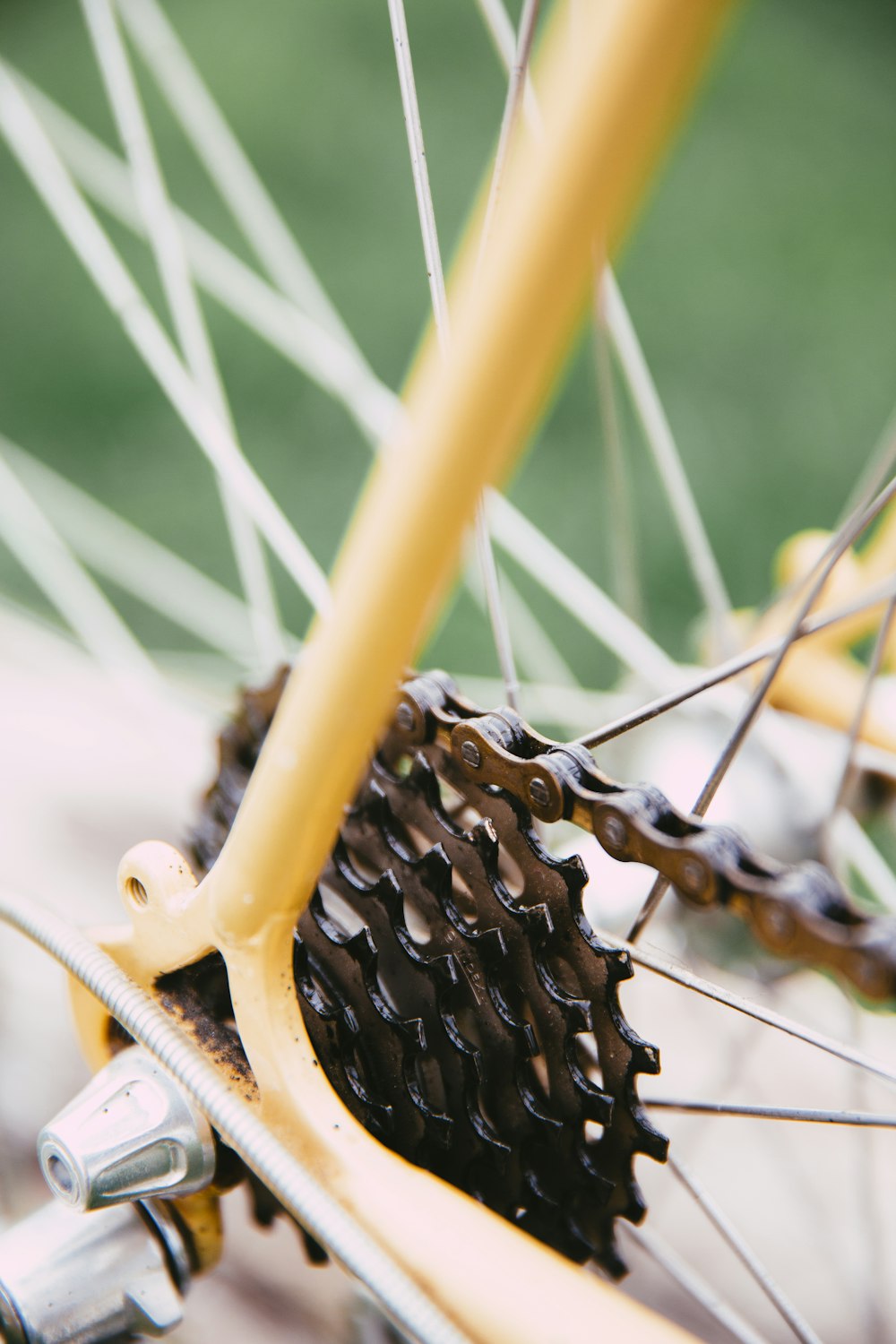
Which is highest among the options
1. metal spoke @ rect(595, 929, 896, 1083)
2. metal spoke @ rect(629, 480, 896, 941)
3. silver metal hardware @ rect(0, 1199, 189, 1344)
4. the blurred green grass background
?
the blurred green grass background

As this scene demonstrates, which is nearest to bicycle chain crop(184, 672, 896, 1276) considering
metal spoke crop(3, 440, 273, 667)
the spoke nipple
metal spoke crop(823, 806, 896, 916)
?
the spoke nipple

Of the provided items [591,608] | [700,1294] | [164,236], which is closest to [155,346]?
[164,236]

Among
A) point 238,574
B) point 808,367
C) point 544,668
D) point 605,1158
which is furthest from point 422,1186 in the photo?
point 808,367

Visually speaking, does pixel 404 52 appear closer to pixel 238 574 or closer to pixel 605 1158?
pixel 605 1158

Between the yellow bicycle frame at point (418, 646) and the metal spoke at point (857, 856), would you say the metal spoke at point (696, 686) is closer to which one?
the yellow bicycle frame at point (418, 646)

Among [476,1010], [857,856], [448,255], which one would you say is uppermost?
[448,255]

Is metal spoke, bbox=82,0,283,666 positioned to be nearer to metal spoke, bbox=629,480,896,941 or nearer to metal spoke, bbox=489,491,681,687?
metal spoke, bbox=489,491,681,687

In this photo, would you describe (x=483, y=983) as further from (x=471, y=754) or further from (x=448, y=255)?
(x=448, y=255)
